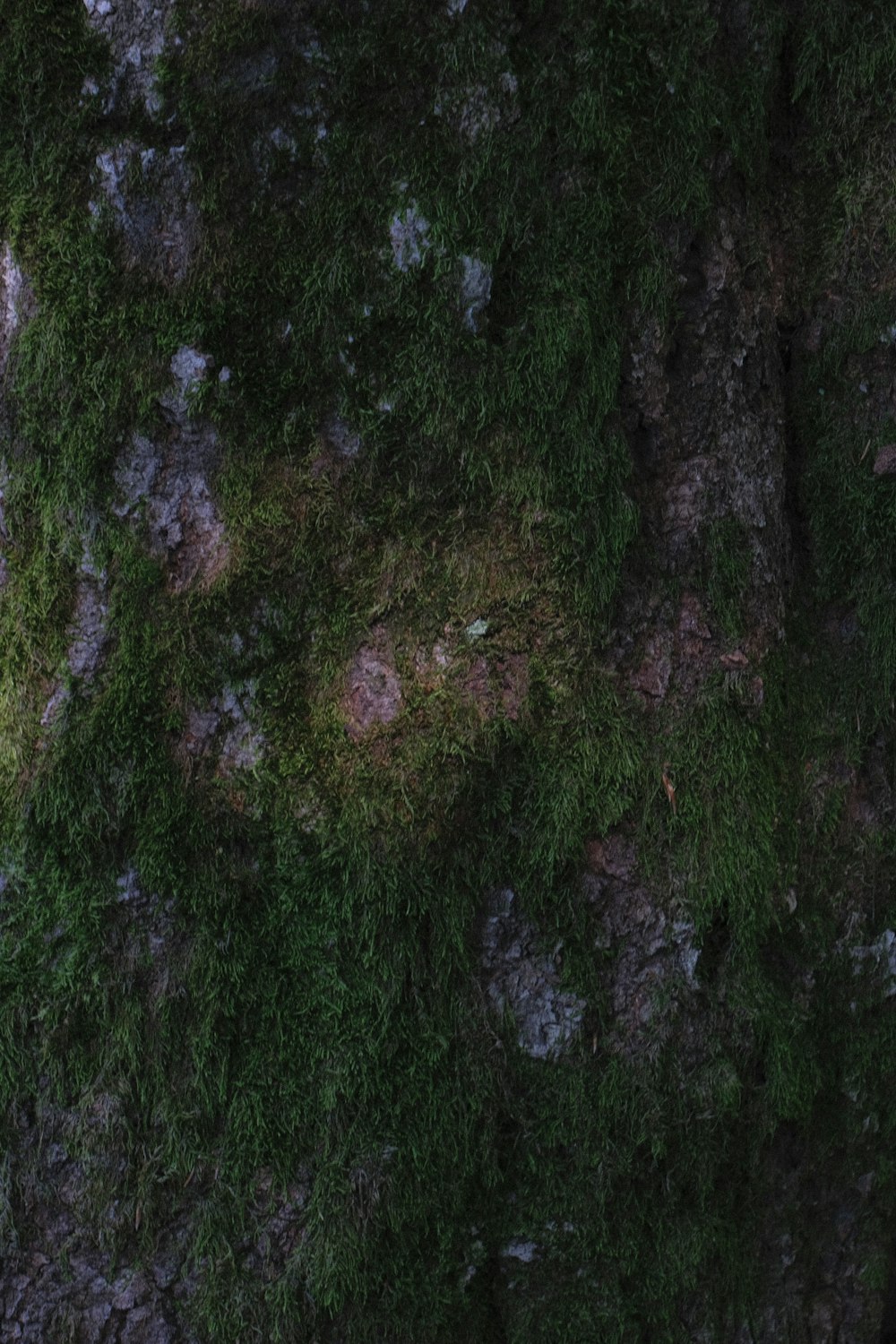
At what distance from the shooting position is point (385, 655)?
6.86ft

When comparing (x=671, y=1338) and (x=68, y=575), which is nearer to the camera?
(x=68, y=575)

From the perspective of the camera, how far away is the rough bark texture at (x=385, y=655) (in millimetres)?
1984

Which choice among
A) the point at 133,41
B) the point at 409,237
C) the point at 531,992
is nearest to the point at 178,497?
the point at 409,237

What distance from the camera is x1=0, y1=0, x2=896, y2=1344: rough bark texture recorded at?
6.51 feet

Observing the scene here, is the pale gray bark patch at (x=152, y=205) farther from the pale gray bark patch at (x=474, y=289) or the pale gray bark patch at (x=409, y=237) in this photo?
the pale gray bark patch at (x=474, y=289)

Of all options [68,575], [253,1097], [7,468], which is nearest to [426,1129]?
[253,1097]

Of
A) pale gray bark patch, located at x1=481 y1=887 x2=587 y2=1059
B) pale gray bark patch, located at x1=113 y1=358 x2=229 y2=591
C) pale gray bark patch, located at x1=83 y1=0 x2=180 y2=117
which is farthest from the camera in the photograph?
pale gray bark patch, located at x1=481 y1=887 x2=587 y2=1059

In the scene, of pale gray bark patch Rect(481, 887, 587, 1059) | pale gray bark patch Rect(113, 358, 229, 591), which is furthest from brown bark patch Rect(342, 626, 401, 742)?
pale gray bark patch Rect(481, 887, 587, 1059)

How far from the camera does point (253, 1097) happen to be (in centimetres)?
209

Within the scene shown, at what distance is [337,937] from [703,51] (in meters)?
2.09

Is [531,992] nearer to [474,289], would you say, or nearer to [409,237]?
[474,289]

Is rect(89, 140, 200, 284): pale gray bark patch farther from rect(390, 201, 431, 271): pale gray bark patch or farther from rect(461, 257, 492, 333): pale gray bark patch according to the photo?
rect(461, 257, 492, 333): pale gray bark patch

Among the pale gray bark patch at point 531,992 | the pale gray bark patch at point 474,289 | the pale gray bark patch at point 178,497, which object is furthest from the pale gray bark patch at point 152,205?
the pale gray bark patch at point 531,992

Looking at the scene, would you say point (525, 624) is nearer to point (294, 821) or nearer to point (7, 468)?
point (294, 821)
